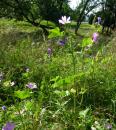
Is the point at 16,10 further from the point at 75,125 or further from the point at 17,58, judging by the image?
the point at 75,125

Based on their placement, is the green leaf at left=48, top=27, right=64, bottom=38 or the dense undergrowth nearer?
the green leaf at left=48, top=27, right=64, bottom=38

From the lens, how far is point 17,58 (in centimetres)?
708

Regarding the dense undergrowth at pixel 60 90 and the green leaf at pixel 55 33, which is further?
the dense undergrowth at pixel 60 90

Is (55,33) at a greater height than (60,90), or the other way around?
(55,33)

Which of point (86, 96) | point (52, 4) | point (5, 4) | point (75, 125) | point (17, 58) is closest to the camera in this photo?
point (75, 125)

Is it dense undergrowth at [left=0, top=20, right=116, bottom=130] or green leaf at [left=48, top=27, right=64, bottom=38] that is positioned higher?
green leaf at [left=48, top=27, right=64, bottom=38]

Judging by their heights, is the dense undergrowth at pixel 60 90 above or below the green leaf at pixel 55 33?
below

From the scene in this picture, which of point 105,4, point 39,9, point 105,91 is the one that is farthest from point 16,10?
point 105,91

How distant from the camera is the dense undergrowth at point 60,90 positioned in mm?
3332

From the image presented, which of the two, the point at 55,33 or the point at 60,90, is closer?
the point at 55,33

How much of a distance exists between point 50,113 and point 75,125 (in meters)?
0.52

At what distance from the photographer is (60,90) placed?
4.68 meters

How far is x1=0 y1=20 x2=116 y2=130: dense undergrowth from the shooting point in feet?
10.9

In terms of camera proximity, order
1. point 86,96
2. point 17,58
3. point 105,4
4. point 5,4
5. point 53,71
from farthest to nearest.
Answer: point 105,4
point 5,4
point 17,58
point 53,71
point 86,96
